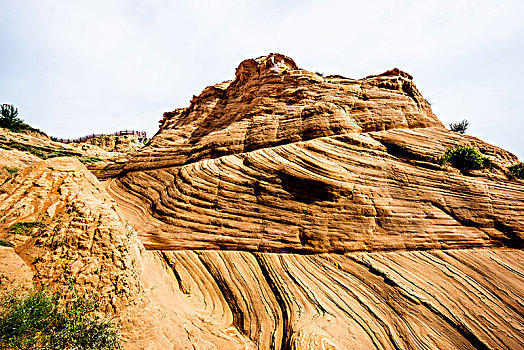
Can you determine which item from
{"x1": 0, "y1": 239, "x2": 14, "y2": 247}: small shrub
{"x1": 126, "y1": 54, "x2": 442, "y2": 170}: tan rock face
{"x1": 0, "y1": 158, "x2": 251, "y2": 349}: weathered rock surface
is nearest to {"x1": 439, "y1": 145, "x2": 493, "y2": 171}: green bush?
{"x1": 126, "y1": 54, "x2": 442, "y2": 170}: tan rock face

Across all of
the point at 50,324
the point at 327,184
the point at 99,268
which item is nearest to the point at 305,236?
the point at 327,184

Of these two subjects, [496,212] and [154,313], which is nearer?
[154,313]

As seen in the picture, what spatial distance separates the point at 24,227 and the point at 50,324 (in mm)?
3945

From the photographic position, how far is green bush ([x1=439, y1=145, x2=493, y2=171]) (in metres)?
11.0

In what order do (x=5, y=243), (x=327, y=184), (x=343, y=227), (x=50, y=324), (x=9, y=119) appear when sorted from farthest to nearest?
(x=9, y=119) → (x=327, y=184) → (x=343, y=227) → (x=5, y=243) → (x=50, y=324)

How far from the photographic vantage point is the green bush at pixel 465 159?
1103 cm

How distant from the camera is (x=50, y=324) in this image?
5.05 m

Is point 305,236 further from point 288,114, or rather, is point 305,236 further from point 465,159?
point 465,159

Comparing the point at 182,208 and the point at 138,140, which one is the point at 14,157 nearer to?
the point at 182,208

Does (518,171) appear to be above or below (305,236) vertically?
above

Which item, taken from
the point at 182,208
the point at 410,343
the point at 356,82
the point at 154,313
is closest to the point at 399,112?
the point at 356,82

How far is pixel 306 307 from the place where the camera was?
7918 millimetres

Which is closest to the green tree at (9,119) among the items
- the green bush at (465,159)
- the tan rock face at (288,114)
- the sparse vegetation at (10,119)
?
the sparse vegetation at (10,119)

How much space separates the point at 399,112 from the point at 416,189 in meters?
5.41
